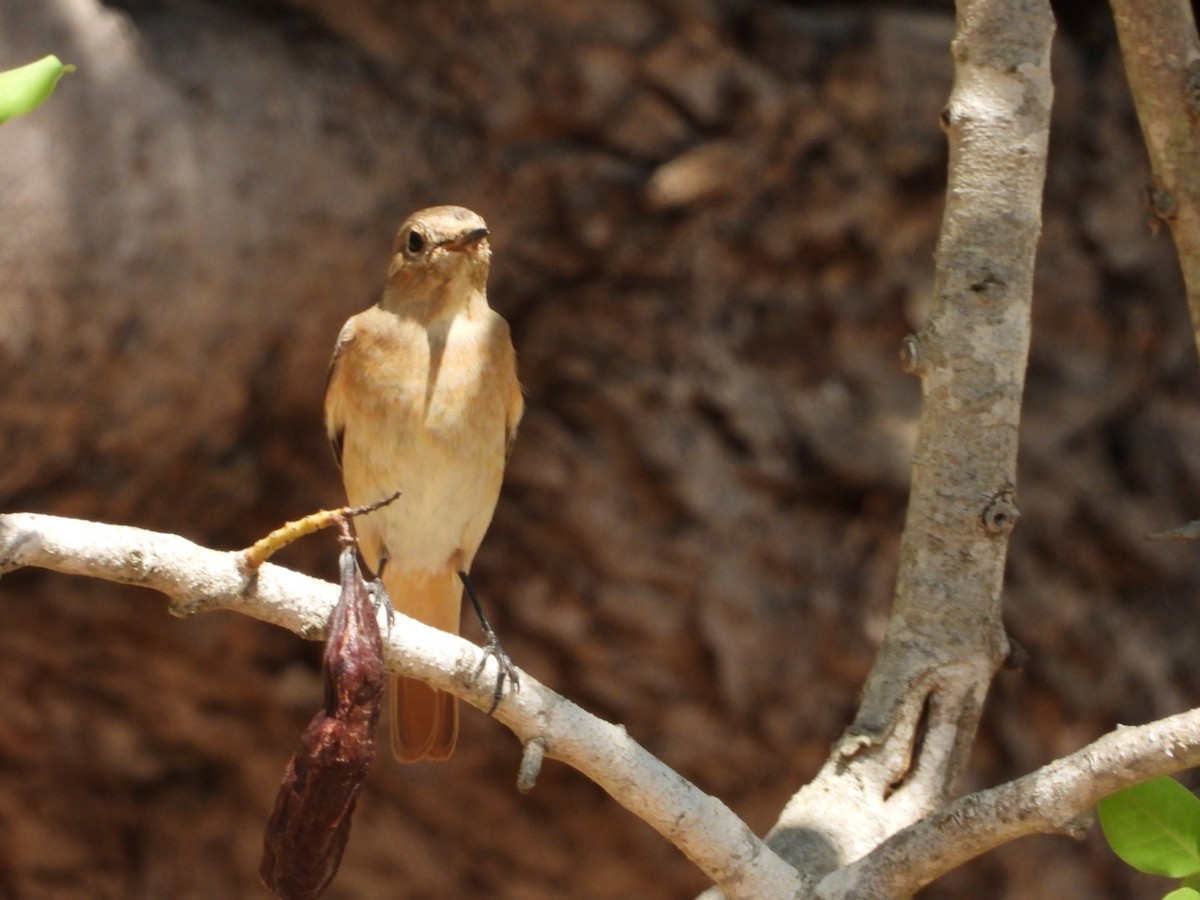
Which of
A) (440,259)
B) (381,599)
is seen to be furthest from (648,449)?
(381,599)

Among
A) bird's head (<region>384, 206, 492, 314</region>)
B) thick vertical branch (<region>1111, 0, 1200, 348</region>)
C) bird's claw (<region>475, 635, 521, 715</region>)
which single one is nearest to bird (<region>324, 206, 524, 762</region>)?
bird's head (<region>384, 206, 492, 314</region>)

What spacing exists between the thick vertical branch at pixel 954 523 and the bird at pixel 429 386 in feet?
3.06

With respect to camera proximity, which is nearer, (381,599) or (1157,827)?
(1157,827)

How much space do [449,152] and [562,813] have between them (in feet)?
6.76

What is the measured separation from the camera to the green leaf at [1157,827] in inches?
75.9

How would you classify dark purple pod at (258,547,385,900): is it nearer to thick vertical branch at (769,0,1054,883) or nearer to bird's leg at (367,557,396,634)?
bird's leg at (367,557,396,634)

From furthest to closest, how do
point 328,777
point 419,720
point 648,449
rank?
point 648,449 < point 419,720 < point 328,777

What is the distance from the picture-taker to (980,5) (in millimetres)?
2775

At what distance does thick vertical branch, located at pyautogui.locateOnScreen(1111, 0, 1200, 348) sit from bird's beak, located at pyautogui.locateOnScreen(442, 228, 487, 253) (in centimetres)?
136

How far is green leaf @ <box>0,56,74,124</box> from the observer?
1455 mm

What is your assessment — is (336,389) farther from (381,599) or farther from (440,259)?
(381,599)

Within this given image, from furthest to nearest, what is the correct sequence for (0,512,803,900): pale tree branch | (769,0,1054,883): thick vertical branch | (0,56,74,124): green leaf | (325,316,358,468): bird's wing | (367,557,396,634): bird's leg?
1. (325,316,358,468): bird's wing
2. (769,0,1054,883): thick vertical branch
3. (367,557,396,634): bird's leg
4. (0,512,803,900): pale tree branch
5. (0,56,74,124): green leaf

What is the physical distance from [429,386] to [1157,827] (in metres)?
1.77

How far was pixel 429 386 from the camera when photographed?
3.16 m
